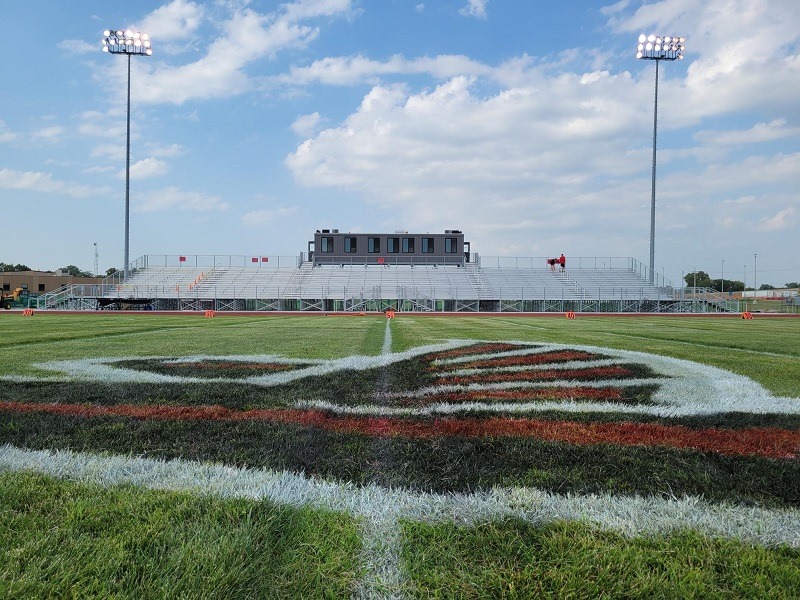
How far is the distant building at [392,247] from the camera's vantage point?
43.4 meters

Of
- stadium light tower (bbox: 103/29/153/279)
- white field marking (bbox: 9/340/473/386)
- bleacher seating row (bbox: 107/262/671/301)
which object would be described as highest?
stadium light tower (bbox: 103/29/153/279)

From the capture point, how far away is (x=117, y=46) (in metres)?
36.4

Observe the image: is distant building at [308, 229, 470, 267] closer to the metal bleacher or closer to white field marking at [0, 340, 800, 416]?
the metal bleacher

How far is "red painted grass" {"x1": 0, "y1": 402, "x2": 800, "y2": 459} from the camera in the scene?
2.96 metres

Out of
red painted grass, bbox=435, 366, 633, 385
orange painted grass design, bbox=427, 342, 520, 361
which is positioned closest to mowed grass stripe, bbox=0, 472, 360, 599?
red painted grass, bbox=435, 366, 633, 385

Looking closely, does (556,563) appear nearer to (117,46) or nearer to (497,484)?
(497,484)

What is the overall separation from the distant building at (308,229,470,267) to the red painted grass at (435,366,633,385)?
3755 centimetres

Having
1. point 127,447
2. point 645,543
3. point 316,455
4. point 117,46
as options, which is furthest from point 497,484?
point 117,46

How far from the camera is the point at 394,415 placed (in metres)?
3.74

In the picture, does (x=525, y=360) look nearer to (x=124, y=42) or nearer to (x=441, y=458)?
→ (x=441, y=458)

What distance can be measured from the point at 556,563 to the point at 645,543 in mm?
351

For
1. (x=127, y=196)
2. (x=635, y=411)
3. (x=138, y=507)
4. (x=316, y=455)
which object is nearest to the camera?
(x=138, y=507)

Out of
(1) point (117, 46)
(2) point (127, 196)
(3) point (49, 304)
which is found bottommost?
(3) point (49, 304)

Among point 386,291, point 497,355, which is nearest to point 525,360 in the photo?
point 497,355
